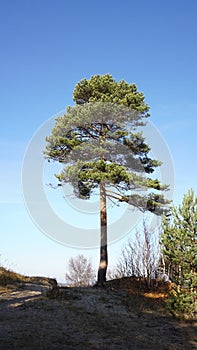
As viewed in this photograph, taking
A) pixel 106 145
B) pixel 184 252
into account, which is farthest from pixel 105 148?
pixel 184 252

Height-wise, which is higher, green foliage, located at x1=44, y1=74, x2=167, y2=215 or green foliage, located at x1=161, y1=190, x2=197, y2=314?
green foliage, located at x1=44, y1=74, x2=167, y2=215

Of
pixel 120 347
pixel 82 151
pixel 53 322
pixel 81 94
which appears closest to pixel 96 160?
pixel 82 151

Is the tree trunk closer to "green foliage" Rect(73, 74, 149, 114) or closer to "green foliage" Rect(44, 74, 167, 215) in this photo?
"green foliage" Rect(44, 74, 167, 215)

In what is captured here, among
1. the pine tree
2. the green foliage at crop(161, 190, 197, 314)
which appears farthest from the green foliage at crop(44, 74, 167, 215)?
the green foliage at crop(161, 190, 197, 314)

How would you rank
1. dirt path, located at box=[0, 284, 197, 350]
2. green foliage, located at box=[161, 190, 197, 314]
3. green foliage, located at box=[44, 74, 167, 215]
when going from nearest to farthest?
dirt path, located at box=[0, 284, 197, 350], green foliage, located at box=[161, 190, 197, 314], green foliage, located at box=[44, 74, 167, 215]

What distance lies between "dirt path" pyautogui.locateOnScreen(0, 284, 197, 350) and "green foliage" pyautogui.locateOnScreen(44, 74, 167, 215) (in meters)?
5.74

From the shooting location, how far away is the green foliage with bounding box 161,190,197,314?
11266 millimetres

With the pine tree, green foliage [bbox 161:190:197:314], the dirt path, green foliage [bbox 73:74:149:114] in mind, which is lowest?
the dirt path

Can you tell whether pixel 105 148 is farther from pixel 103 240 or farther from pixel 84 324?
pixel 84 324

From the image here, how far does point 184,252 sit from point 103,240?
252 inches

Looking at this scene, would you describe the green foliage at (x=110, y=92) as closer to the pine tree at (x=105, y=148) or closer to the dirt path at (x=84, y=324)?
the pine tree at (x=105, y=148)

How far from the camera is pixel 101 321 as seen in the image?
32.5ft

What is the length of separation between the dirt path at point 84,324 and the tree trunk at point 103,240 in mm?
3892

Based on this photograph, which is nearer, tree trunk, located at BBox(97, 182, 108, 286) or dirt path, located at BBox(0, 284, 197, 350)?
dirt path, located at BBox(0, 284, 197, 350)
